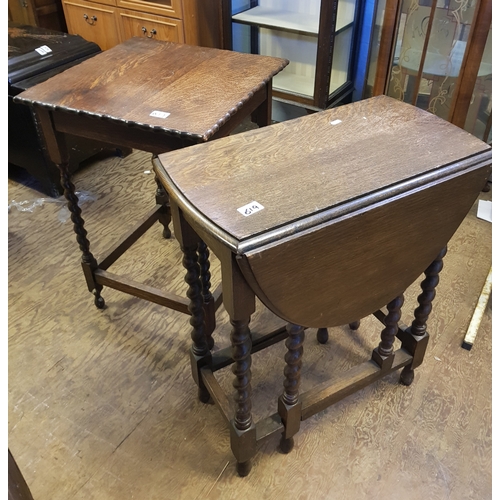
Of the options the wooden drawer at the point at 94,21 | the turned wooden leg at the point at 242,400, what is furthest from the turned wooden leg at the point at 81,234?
the wooden drawer at the point at 94,21

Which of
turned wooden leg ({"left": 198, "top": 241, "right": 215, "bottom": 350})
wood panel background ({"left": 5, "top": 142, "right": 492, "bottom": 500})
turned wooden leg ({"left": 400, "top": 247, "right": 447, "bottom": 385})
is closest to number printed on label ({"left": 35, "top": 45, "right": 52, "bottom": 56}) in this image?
wood panel background ({"left": 5, "top": 142, "right": 492, "bottom": 500})

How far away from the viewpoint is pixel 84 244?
5.48 ft

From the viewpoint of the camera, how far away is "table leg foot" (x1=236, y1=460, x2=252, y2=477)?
Answer: 132cm

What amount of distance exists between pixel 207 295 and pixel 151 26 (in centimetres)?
174

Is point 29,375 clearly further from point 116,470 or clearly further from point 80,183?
point 80,183

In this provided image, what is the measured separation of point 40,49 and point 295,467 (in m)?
2.17

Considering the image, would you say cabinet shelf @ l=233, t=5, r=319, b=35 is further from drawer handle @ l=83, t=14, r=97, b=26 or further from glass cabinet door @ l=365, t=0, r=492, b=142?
drawer handle @ l=83, t=14, r=97, b=26

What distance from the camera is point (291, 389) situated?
A: 1229mm

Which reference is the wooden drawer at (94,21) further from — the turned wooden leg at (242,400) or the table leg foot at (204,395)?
the turned wooden leg at (242,400)

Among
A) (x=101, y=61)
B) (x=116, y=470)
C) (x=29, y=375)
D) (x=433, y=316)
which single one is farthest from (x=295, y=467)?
(x=101, y=61)

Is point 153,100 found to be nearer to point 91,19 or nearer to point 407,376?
point 407,376

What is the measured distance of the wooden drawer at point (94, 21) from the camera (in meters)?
2.75

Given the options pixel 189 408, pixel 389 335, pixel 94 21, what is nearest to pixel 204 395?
pixel 189 408

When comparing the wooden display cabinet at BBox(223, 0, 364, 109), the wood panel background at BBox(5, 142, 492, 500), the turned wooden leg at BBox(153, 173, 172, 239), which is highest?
the wooden display cabinet at BBox(223, 0, 364, 109)
